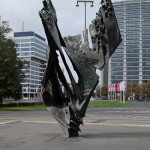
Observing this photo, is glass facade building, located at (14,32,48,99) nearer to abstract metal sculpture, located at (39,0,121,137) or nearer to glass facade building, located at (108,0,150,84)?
glass facade building, located at (108,0,150,84)

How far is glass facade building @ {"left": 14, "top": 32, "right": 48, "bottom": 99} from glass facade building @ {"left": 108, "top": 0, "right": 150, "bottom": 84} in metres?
32.0

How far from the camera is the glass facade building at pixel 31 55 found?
170 metres

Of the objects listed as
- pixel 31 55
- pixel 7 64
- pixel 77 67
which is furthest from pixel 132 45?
pixel 77 67

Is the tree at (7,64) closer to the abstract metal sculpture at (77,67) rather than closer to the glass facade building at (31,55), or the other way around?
the abstract metal sculpture at (77,67)

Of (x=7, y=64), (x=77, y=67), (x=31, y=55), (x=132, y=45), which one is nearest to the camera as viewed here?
(x=77, y=67)


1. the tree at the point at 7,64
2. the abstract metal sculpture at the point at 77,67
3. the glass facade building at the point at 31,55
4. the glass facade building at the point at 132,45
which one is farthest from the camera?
the glass facade building at the point at 31,55

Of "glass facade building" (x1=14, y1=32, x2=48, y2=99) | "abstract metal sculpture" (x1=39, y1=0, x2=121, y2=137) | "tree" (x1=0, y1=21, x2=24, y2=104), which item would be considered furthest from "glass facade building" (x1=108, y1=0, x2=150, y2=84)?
"abstract metal sculpture" (x1=39, y1=0, x2=121, y2=137)

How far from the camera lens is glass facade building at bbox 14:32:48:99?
559ft

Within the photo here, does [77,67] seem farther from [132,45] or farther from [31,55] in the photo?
[31,55]

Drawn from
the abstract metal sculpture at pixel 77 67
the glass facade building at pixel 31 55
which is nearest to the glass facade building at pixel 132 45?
the glass facade building at pixel 31 55

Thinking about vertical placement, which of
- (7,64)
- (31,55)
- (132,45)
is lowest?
(7,64)

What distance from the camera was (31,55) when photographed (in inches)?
6786

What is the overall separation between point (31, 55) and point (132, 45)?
42498mm

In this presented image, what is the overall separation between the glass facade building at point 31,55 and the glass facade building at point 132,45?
32042mm
